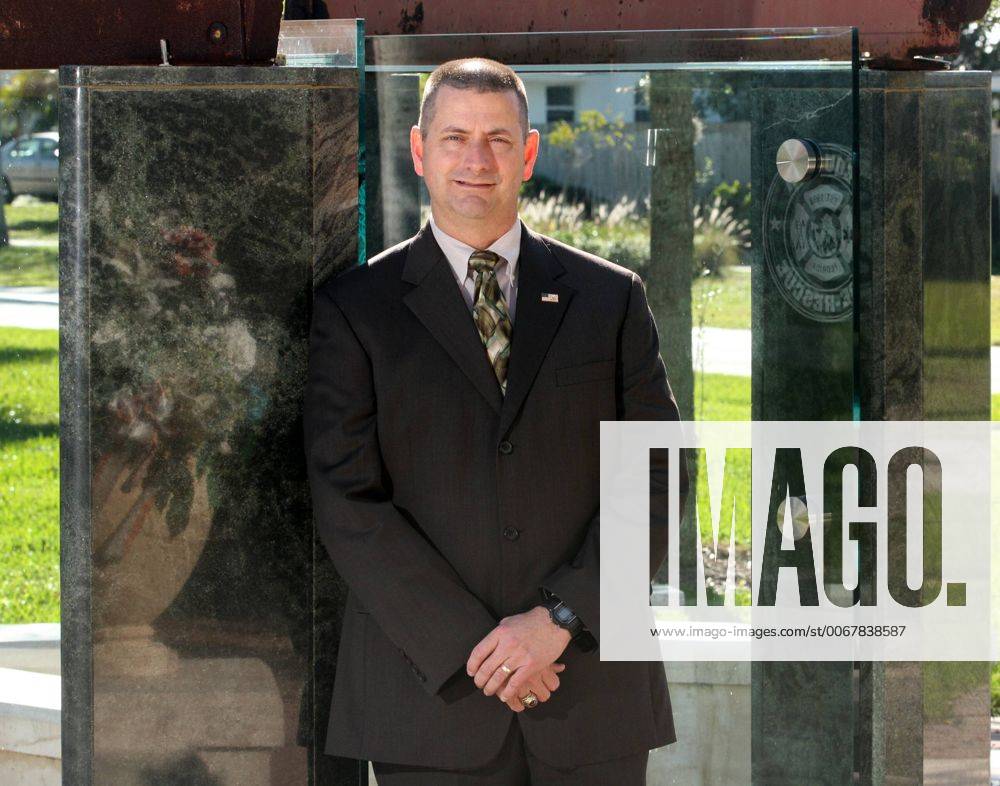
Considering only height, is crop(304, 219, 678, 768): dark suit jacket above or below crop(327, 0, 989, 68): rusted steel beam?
below

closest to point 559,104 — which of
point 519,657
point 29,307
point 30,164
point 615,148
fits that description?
point 615,148

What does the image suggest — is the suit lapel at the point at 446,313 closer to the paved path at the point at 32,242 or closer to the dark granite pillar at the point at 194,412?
the dark granite pillar at the point at 194,412

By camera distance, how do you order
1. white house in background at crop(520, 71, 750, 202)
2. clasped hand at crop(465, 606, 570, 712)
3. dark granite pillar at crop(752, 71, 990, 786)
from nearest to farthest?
clasped hand at crop(465, 606, 570, 712)
dark granite pillar at crop(752, 71, 990, 786)
white house in background at crop(520, 71, 750, 202)

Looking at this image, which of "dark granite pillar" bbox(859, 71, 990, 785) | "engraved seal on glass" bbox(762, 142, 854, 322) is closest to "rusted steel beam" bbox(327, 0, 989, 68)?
"dark granite pillar" bbox(859, 71, 990, 785)

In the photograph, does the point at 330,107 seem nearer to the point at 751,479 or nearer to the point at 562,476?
the point at 562,476

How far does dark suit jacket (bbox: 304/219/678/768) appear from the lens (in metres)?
2.62

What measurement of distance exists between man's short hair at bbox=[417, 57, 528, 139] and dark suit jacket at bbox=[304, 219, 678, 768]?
0.92ft

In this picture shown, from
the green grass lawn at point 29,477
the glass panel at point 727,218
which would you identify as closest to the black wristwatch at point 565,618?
the glass panel at point 727,218

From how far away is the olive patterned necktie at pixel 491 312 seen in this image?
9.03 feet

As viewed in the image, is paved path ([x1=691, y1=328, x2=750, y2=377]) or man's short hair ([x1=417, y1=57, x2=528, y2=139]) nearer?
man's short hair ([x1=417, y1=57, x2=528, y2=139])

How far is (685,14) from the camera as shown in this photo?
12.3 feet

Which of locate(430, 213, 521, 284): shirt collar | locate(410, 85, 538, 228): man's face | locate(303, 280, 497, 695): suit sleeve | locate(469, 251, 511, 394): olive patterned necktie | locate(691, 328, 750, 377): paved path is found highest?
locate(410, 85, 538, 228): man's face

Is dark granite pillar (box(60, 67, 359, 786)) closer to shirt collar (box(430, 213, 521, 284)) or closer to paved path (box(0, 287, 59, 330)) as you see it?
shirt collar (box(430, 213, 521, 284))

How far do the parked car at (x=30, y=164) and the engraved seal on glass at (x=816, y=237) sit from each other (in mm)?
12675
